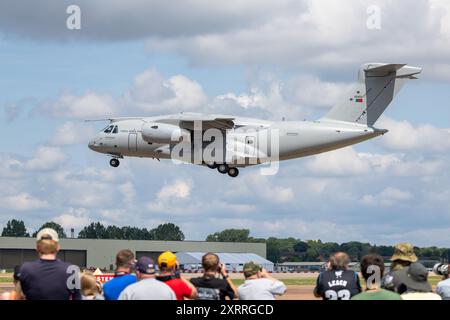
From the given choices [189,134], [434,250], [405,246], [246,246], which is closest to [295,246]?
[246,246]

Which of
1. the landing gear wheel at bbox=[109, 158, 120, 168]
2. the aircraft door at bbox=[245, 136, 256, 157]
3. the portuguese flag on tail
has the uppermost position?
the portuguese flag on tail

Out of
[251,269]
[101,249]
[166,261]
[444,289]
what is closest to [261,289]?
[251,269]

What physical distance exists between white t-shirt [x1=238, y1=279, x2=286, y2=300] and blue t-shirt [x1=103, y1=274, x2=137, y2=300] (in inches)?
64.9

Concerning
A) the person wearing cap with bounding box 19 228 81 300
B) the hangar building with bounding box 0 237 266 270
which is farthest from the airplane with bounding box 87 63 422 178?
the person wearing cap with bounding box 19 228 81 300

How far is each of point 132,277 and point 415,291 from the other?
3730 millimetres

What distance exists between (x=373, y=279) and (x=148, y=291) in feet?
9.03

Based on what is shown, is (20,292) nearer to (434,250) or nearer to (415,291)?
(415,291)

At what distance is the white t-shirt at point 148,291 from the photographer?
11648mm

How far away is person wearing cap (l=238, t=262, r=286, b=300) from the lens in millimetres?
13641

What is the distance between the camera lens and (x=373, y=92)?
183 feet

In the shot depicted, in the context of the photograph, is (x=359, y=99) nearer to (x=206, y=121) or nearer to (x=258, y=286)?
(x=206, y=121)

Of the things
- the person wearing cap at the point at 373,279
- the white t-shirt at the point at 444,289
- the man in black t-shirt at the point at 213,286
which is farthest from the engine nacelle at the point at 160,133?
the person wearing cap at the point at 373,279

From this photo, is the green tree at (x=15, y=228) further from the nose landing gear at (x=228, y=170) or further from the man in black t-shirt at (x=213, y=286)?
the man in black t-shirt at (x=213, y=286)

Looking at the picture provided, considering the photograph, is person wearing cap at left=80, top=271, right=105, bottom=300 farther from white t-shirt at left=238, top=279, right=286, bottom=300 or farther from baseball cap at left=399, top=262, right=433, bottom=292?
baseball cap at left=399, top=262, right=433, bottom=292
